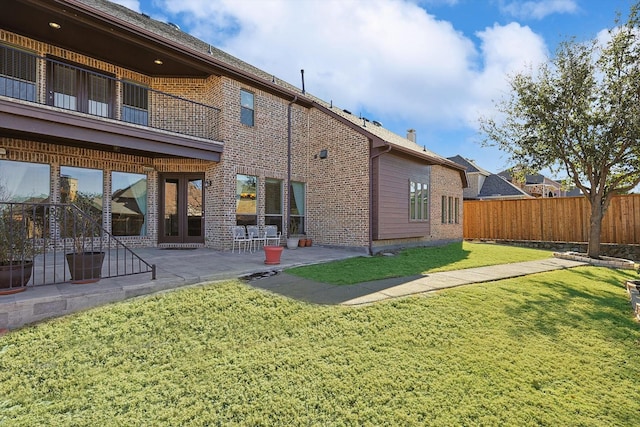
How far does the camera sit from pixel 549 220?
14336mm

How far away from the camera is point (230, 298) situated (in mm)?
4691

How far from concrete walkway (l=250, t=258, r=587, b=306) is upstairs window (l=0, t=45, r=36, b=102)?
7.90m

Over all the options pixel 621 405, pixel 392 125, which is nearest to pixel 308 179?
pixel 621 405

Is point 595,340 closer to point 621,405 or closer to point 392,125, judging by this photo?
point 621,405

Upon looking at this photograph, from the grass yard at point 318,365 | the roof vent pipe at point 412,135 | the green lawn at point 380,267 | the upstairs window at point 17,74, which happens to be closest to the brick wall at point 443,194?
the green lawn at point 380,267

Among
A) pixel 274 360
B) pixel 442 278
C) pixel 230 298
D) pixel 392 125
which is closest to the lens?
pixel 274 360

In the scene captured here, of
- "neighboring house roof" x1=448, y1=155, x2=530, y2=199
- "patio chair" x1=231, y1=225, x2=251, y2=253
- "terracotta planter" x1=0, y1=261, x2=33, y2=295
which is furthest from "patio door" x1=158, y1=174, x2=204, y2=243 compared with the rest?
"neighboring house roof" x1=448, y1=155, x2=530, y2=199

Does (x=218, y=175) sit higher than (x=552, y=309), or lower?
higher

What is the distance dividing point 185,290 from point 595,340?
557cm

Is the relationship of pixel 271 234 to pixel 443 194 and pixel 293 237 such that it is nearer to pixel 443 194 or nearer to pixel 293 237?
pixel 293 237

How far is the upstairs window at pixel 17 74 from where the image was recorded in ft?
25.2

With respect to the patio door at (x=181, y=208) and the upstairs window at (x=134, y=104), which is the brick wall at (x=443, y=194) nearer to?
the patio door at (x=181, y=208)

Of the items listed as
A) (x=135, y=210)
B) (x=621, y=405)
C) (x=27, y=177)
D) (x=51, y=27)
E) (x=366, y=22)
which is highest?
(x=366, y=22)

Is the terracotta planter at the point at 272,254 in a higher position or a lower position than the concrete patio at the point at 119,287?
higher
